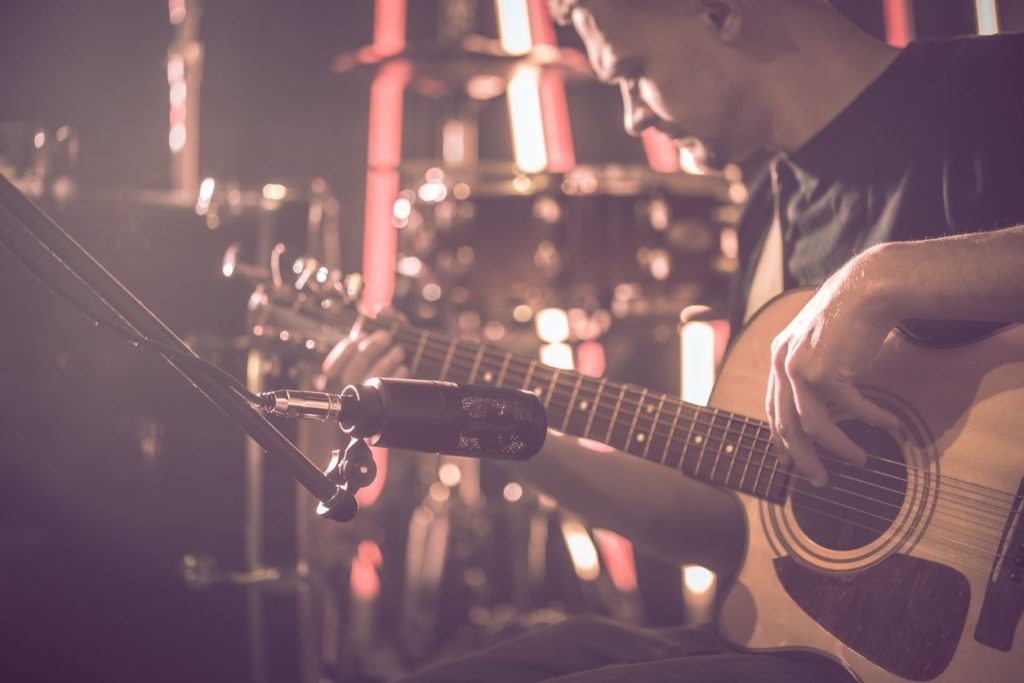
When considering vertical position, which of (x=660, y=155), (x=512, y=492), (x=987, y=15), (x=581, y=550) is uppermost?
(x=660, y=155)

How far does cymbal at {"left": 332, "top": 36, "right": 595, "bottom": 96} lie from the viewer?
4.10m

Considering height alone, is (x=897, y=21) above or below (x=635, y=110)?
above

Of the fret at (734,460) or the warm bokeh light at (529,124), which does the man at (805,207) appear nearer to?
the fret at (734,460)

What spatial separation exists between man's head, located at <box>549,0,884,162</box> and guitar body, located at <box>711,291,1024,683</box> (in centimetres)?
62

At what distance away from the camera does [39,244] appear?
3.74ft

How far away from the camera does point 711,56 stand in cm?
191

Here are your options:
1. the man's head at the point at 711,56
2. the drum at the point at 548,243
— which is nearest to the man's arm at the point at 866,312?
the man's head at the point at 711,56

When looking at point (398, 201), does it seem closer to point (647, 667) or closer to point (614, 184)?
point (614, 184)

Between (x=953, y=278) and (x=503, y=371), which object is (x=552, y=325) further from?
(x=953, y=278)

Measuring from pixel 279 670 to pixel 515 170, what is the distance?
2.53 meters

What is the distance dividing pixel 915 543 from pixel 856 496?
0.11 m

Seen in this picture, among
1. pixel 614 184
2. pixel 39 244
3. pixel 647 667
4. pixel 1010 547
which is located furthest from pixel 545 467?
pixel 614 184

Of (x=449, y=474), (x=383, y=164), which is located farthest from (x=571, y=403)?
(x=383, y=164)

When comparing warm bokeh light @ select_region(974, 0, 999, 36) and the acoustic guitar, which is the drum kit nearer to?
the acoustic guitar
